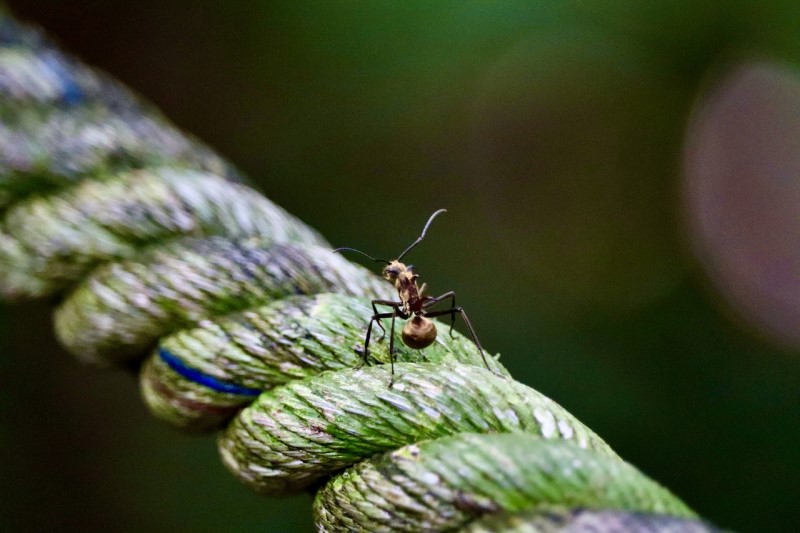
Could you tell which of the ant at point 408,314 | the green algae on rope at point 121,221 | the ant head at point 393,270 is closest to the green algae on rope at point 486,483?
the ant at point 408,314

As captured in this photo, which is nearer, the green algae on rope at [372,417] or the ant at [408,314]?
the green algae on rope at [372,417]

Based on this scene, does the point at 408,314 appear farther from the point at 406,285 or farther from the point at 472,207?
the point at 472,207

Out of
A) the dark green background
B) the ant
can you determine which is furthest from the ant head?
the dark green background

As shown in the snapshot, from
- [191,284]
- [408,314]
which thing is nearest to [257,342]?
[191,284]

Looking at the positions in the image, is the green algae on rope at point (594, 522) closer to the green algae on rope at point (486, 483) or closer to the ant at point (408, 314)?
the green algae on rope at point (486, 483)

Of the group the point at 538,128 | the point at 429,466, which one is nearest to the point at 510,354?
the point at 538,128

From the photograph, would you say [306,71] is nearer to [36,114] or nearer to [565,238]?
[565,238]
